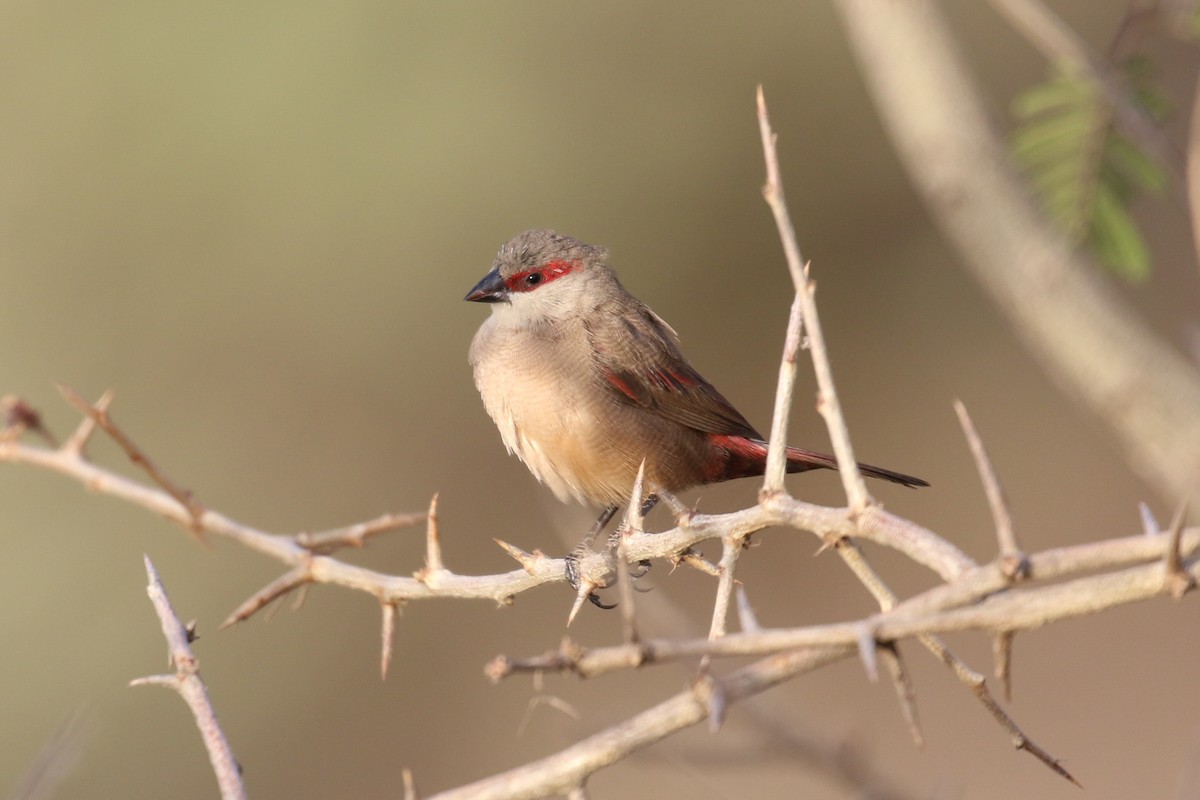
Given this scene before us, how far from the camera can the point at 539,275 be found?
184 inches

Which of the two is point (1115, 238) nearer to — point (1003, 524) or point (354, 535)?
point (1003, 524)

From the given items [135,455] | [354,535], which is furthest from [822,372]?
[135,455]

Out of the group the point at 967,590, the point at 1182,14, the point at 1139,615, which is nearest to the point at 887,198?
the point at 1139,615

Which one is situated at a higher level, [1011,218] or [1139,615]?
[1011,218]

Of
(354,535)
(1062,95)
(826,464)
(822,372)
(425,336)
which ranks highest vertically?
(1062,95)

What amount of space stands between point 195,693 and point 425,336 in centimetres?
595

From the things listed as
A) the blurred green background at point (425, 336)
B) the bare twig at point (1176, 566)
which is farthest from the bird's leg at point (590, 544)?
the blurred green background at point (425, 336)

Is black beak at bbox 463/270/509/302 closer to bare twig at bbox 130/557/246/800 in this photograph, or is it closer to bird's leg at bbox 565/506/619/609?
bird's leg at bbox 565/506/619/609

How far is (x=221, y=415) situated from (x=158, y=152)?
166cm

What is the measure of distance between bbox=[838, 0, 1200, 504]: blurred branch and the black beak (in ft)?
5.82

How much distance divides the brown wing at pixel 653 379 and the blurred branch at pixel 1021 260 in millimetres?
1495

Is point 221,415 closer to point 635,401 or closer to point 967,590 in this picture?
point 635,401

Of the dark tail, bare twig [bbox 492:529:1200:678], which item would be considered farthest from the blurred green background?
bare twig [bbox 492:529:1200:678]

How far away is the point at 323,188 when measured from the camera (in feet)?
24.8
